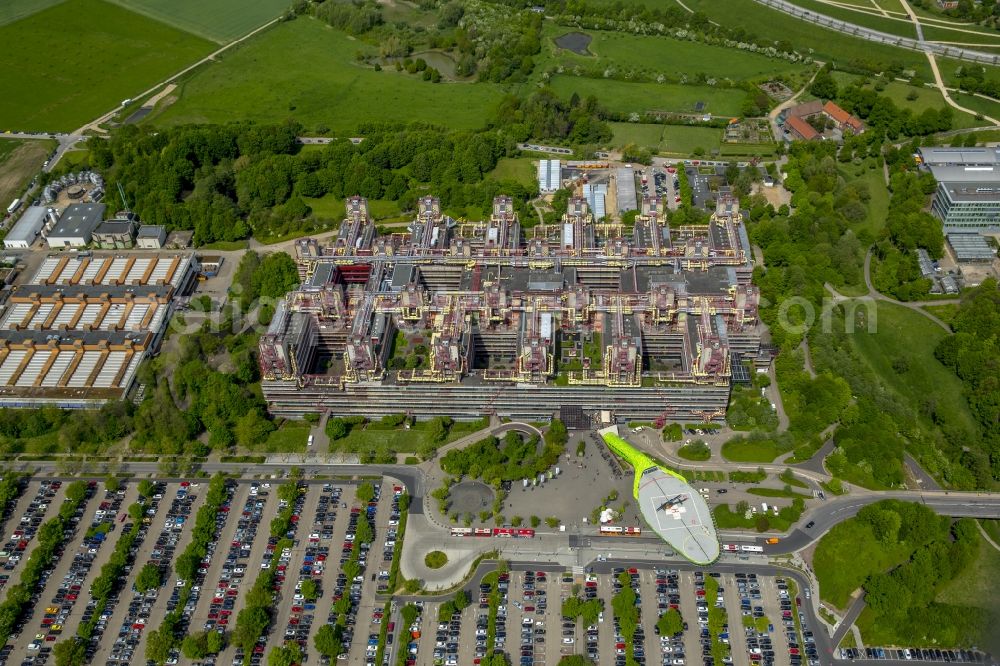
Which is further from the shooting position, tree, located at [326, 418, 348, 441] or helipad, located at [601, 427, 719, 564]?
tree, located at [326, 418, 348, 441]

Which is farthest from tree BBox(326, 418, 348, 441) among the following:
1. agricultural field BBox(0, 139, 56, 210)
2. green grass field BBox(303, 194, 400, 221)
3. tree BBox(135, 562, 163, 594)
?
agricultural field BBox(0, 139, 56, 210)

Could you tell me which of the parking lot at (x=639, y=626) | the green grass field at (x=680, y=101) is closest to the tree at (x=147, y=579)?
the parking lot at (x=639, y=626)

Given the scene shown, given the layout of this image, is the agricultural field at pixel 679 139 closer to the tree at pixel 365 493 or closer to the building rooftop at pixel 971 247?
the building rooftop at pixel 971 247

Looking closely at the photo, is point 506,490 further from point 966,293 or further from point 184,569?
point 966,293

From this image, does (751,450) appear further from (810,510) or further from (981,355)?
(981,355)

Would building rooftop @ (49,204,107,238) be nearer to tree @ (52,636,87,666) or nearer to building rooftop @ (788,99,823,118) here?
tree @ (52,636,87,666)

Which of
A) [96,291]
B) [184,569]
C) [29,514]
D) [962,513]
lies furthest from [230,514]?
[962,513]
